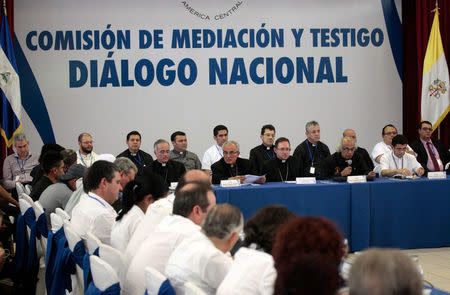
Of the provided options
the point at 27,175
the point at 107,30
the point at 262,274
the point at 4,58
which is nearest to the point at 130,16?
the point at 107,30

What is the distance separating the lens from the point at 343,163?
6.80 m

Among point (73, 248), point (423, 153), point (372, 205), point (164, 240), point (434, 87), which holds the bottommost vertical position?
point (372, 205)

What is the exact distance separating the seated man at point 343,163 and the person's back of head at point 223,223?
425cm

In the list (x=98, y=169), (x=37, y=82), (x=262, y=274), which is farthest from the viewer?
(x=37, y=82)

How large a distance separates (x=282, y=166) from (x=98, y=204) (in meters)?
3.48

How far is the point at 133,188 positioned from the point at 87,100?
5.37 metres

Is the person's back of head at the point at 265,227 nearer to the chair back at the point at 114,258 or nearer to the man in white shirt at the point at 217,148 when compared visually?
the chair back at the point at 114,258

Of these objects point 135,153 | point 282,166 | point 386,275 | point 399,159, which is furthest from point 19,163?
point 386,275

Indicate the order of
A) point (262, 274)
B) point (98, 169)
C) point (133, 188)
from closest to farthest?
point (262, 274)
point (133, 188)
point (98, 169)

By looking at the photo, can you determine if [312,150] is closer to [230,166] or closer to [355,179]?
[230,166]

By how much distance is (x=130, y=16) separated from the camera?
8.88 meters

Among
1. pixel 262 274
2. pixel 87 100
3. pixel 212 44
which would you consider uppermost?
pixel 212 44

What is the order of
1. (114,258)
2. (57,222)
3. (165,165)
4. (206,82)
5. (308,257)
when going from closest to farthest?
1. (308,257)
2. (114,258)
3. (57,222)
4. (165,165)
5. (206,82)

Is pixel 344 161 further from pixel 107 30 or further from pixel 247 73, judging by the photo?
pixel 107 30
